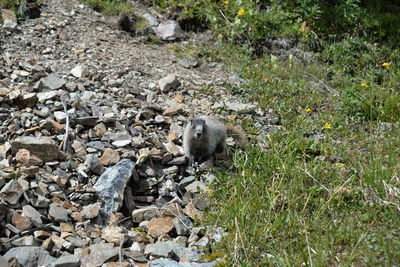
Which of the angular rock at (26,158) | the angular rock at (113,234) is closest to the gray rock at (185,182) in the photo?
the angular rock at (113,234)

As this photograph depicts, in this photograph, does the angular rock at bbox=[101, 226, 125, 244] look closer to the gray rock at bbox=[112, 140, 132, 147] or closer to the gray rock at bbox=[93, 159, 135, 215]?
the gray rock at bbox=[93, 159, 135, 215]

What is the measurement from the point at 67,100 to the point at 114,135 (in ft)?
3.50

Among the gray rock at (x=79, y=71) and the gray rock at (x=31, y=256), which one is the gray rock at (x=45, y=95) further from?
the gray rock at (x=31, y=256)

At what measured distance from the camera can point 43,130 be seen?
6.21 metres

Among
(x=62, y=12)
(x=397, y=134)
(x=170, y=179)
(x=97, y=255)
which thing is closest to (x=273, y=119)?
(x=397, y=134)

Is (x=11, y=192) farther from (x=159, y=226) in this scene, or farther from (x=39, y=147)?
(x=159, y=226)

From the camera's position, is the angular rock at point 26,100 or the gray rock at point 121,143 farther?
the angular rock at point 26,100

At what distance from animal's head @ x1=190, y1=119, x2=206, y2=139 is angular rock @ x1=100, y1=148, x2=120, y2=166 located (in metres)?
1.06

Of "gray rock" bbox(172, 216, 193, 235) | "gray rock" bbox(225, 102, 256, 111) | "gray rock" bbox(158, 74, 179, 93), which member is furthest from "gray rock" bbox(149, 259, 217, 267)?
"gray rock" bbox(158, 74, 179, 93)

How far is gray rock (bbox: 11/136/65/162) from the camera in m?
5.68

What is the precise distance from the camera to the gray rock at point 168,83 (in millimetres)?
8086

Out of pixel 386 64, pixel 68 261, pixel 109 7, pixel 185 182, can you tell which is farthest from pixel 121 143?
pixel 386 64

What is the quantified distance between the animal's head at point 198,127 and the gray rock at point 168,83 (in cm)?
189

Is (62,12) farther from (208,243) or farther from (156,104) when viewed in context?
(208,243)
